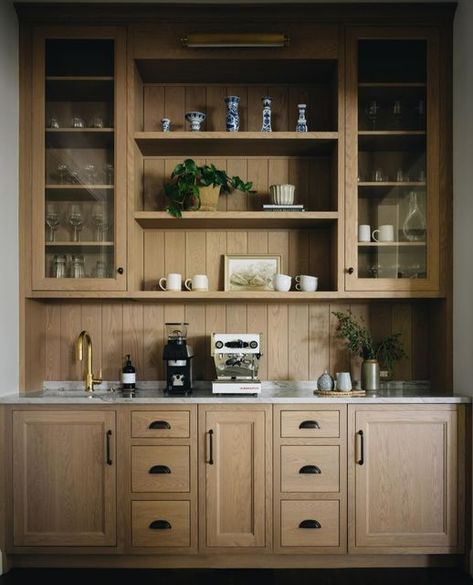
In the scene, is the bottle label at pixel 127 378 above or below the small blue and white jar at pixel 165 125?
below

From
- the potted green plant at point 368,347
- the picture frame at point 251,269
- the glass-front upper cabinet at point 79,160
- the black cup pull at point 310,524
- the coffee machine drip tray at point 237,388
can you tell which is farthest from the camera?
the picture frame at point 251,269

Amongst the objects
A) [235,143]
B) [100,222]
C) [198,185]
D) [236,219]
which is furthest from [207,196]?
[100,222]

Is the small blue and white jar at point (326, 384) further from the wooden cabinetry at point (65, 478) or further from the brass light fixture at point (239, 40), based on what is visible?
the brass light fixture at point (239, 40)

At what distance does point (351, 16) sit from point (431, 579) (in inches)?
109

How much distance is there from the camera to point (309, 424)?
2.84 m

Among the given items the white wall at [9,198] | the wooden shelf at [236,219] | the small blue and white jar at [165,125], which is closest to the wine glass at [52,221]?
the white wall at [9,198]

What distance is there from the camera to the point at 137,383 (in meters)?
3.33

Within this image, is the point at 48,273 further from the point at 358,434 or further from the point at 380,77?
the point at 380,77

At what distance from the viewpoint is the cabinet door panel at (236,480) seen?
283cm

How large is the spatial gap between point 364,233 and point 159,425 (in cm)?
141

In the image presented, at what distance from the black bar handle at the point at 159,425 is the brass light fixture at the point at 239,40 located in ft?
6.15

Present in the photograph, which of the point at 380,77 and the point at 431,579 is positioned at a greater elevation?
the point at 380,77

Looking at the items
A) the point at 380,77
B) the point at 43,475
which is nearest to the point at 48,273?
the point at 43,475

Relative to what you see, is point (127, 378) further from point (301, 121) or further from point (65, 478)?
point (301, 121)
